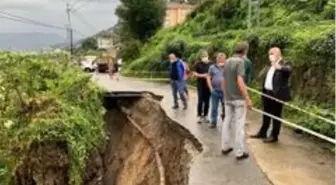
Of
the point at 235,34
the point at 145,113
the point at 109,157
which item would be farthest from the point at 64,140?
the point at 235,34

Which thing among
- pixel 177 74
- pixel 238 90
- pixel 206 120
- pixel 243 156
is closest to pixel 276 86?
pixel 238 90

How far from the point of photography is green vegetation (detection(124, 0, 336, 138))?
14648 millimetres

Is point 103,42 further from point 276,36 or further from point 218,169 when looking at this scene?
point 218,169

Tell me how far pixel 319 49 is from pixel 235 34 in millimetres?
11750

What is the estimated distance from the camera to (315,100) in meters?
15.1

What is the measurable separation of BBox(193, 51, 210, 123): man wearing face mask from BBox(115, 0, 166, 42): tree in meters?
43.3

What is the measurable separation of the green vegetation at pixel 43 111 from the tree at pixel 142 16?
3790 centimetres

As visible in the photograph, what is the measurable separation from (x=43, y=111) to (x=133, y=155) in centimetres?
504

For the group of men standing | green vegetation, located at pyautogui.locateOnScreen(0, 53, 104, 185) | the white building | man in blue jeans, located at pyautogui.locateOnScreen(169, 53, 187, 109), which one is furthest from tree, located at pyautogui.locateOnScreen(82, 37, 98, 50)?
the group of men standing

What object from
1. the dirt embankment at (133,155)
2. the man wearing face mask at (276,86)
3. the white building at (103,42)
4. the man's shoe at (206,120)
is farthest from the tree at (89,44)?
the man wearing face mask at (276,86)

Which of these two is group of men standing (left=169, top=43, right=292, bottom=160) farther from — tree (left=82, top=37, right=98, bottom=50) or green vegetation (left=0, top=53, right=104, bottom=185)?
tree (left=82, top=37, right=98, bottom=50)

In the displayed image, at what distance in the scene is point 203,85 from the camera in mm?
15391

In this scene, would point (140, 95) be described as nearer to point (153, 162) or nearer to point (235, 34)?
point (235, 34)

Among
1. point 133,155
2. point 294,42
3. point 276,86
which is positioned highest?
point 294,42
